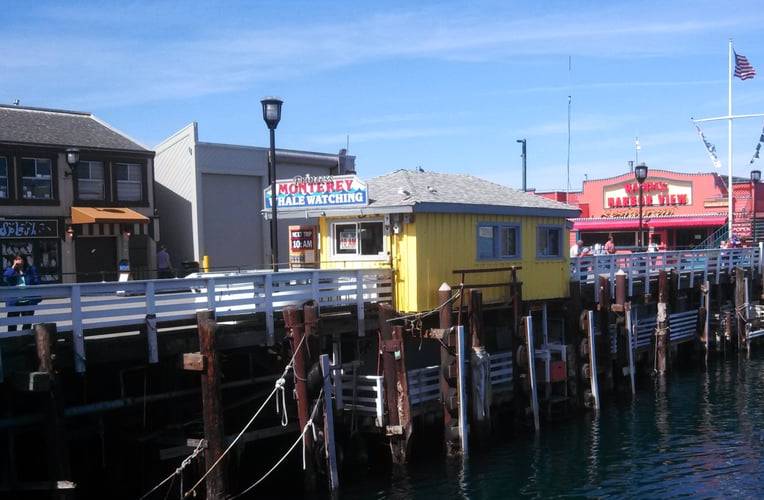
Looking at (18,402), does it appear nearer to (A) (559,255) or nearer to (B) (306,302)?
(B) (306,302)

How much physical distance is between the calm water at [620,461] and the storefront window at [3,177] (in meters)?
19.0

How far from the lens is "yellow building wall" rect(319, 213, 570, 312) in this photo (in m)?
18.6

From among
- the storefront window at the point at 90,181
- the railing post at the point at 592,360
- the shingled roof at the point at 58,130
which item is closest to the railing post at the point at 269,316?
the railing post at the point at 592,360

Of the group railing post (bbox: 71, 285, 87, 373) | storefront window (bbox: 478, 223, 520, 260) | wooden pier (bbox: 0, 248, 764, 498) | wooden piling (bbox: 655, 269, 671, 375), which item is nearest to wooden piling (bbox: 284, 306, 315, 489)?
wooden pier (bbox: 0, 248, 764, 498)

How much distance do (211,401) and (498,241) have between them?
9.36 metres

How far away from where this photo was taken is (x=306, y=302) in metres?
15.8

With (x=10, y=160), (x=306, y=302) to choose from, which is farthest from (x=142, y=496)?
(x=10, y=160)

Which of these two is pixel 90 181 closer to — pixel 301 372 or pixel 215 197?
pixel 215 197

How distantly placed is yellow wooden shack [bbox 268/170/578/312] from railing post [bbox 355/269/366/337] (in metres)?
1.32

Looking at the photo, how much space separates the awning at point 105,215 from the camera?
29.6 m

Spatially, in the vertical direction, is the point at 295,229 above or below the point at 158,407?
above

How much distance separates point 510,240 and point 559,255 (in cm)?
237

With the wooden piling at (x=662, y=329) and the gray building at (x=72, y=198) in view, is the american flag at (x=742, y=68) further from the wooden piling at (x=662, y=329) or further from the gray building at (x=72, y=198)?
the gray building at (x=72, y=198)

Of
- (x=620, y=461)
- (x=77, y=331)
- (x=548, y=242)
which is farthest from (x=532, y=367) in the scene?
(x=77, y=331)
